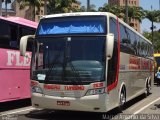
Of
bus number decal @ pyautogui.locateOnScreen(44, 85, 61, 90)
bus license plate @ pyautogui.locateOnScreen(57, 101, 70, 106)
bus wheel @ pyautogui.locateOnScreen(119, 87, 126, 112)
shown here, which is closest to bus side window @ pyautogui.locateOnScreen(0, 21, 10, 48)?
bus number decal @ pyautogui.locateOnScreen(44, 85, 61, 90)

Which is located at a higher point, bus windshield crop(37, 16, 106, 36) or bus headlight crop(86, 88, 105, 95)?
bus windshield crop(37, 16, 106, 36)

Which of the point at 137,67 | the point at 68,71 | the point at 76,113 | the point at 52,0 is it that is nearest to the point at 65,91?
the point at 68,71

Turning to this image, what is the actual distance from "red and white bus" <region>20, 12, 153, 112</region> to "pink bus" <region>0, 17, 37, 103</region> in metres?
1.69

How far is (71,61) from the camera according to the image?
40.8ft

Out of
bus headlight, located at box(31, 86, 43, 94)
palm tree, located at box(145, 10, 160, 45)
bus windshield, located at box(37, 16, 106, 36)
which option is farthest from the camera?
palm tree, located at box(145, 10, 160, 45)

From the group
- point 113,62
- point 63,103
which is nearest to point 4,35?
point 63,103

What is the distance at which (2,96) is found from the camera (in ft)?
48.1

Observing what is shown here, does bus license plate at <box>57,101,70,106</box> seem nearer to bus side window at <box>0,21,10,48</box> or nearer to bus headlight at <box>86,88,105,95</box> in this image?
bus headlight at <box>86,88,105,95</box>

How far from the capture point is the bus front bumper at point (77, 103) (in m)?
12.1

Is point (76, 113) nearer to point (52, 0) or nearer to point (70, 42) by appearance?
point (70, 42)

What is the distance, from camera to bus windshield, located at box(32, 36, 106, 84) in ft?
40.1

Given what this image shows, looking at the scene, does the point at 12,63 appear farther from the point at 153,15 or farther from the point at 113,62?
the point at 153,15

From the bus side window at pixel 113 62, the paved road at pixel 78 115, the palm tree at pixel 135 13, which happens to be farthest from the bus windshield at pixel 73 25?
the palm tree at pixel 135 13

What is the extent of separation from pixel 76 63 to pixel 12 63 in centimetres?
359
